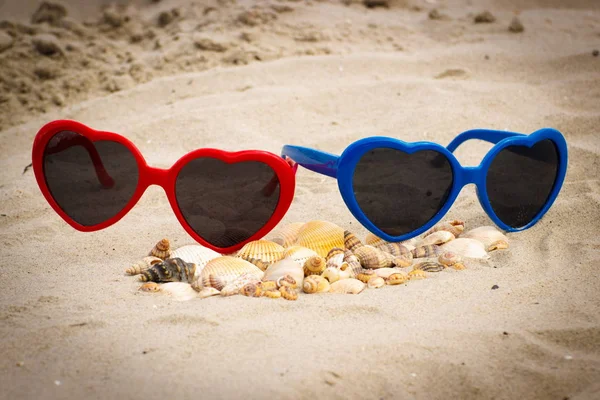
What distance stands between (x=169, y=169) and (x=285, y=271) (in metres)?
0.72

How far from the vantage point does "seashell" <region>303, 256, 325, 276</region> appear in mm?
2523

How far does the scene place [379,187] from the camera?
2.76m

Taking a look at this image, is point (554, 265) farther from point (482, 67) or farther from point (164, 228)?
point (482, 67)

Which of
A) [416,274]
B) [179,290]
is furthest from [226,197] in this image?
[416,274]

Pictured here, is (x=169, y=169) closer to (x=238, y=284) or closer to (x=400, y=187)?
(x=238, y=284)

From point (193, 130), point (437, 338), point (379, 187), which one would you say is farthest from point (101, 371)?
point (193, 130)

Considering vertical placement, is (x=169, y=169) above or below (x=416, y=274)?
above

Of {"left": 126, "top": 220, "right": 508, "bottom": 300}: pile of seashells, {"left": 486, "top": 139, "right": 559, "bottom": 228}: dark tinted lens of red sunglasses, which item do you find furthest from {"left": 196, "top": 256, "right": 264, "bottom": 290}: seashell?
{"left": 486, "top": 139, "right": 559, "bottom": 228}: dark tinted lens of red sunglasses

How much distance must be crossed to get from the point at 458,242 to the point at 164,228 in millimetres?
1404

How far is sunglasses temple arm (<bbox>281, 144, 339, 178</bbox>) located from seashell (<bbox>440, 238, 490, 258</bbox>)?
22.5 inches

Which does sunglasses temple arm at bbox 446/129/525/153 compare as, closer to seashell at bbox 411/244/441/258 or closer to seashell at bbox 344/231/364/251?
seashell at bbox 411/244/441/258

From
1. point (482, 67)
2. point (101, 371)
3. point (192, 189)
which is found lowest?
point (101, 371)

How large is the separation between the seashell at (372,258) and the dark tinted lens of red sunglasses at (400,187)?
0.61 ft

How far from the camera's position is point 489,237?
2836mm
